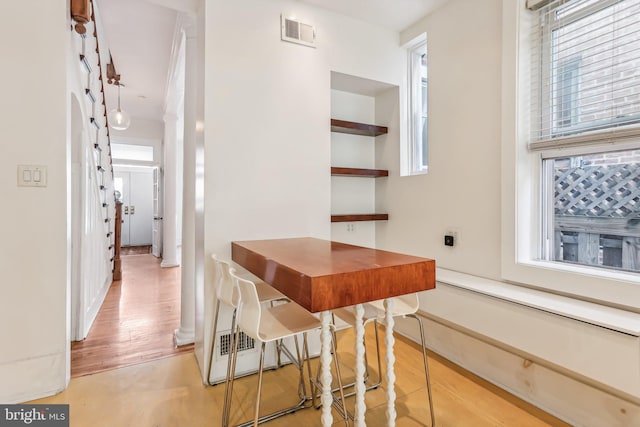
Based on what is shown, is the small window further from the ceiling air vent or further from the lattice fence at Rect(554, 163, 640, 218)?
the lattice fence at Rect(554, 163, 640, 218)

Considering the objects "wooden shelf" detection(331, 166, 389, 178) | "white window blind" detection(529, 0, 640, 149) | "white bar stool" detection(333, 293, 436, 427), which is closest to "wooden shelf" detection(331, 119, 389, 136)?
"wooden shelf" detection(331, 166, 389, 178)

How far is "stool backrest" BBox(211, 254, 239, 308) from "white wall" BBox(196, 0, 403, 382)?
292mm

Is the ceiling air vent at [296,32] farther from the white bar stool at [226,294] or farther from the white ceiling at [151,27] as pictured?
the white bar stool at [226,294]

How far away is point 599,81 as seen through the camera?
1.79 metres

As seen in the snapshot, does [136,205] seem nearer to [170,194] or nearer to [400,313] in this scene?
[170,194]

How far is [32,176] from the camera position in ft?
6.21

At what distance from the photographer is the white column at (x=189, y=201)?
2627 millimetres

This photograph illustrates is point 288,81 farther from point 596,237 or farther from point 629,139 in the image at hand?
point 596,237

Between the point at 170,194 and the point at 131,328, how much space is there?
11.1 feet

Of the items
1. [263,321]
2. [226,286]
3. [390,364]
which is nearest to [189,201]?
[226,286]

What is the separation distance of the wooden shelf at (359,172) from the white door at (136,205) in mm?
7206

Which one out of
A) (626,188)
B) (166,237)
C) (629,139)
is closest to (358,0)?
(629,139)

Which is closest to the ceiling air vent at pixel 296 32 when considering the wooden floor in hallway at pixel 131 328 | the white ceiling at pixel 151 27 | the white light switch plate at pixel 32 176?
the white ceiling at pixel 151 27

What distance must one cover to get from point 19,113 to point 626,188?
11.3 feet
